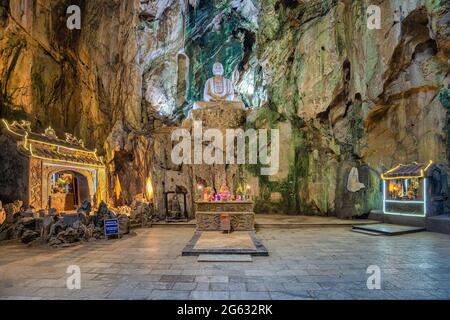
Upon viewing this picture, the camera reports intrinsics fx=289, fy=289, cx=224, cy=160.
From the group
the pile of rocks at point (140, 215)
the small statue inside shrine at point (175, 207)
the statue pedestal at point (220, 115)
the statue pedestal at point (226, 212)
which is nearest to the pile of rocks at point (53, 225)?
the pile of rocks at point (140, 215)

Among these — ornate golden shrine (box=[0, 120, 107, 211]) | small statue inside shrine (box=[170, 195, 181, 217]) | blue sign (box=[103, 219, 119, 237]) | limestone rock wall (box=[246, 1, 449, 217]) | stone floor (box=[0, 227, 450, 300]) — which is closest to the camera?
stone floor (box=[0, 227, 450, 300])

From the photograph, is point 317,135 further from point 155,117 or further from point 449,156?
point 155,117

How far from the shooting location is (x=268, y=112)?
60.1 feet

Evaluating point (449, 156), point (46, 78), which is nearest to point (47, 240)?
point (46, 78)

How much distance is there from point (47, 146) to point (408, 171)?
15.5m

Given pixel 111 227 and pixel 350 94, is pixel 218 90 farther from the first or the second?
pixel 111 227

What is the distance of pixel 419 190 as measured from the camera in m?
11.1

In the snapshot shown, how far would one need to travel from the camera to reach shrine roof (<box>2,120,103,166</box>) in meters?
11.8

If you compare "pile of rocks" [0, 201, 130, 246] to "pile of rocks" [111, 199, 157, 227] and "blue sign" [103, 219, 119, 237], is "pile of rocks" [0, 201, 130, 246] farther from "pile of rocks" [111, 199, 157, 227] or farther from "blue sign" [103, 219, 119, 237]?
"pile of rocks" [111, 199, 157, 227]

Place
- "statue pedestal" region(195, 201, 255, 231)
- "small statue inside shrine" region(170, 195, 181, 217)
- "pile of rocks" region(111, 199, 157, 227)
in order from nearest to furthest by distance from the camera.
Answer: "statue pedestal" region(195, 201, 255, 231) → "pile of rocks" region(111, 199, 157, 227) → "small statue inside shrine" region(170, 195, 181, 217)

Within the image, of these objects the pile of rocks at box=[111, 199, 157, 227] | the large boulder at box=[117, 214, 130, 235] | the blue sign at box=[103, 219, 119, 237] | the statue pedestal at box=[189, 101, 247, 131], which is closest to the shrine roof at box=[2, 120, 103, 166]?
the pile of rocks at box=[111, 199, 157, 227]

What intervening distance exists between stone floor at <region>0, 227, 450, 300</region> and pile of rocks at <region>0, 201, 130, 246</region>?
525 millimetres

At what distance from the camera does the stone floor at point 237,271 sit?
15.3 ft

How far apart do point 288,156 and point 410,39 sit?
822 cm
